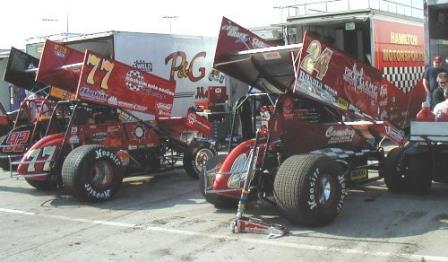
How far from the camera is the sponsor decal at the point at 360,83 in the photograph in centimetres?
706

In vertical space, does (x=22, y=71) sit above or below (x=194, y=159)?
above

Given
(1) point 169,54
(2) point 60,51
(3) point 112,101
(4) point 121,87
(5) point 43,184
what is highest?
(1) point 169,54

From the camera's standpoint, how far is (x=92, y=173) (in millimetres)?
8281

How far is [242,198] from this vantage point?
626 cm

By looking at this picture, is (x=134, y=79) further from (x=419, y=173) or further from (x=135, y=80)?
(x=419, y=173)

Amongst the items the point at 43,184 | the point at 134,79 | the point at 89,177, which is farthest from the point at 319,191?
the point at 43,184

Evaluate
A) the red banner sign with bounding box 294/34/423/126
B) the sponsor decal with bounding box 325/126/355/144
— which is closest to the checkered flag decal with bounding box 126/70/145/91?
the sponsor decal with bounding box 325/126/355/144

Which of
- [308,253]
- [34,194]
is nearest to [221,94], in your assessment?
[34,194]

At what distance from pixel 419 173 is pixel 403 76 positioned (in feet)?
22.3

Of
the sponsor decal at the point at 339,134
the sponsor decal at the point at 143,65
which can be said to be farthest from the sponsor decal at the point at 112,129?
the sponsor decal at the point at 143,65

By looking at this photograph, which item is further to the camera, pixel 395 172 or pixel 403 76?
pixel 403 76

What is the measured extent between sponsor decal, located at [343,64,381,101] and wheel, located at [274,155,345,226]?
Result: 46.8 inches

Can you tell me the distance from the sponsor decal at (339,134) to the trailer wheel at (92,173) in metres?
3.04

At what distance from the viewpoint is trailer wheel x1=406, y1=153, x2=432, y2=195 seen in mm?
7508
